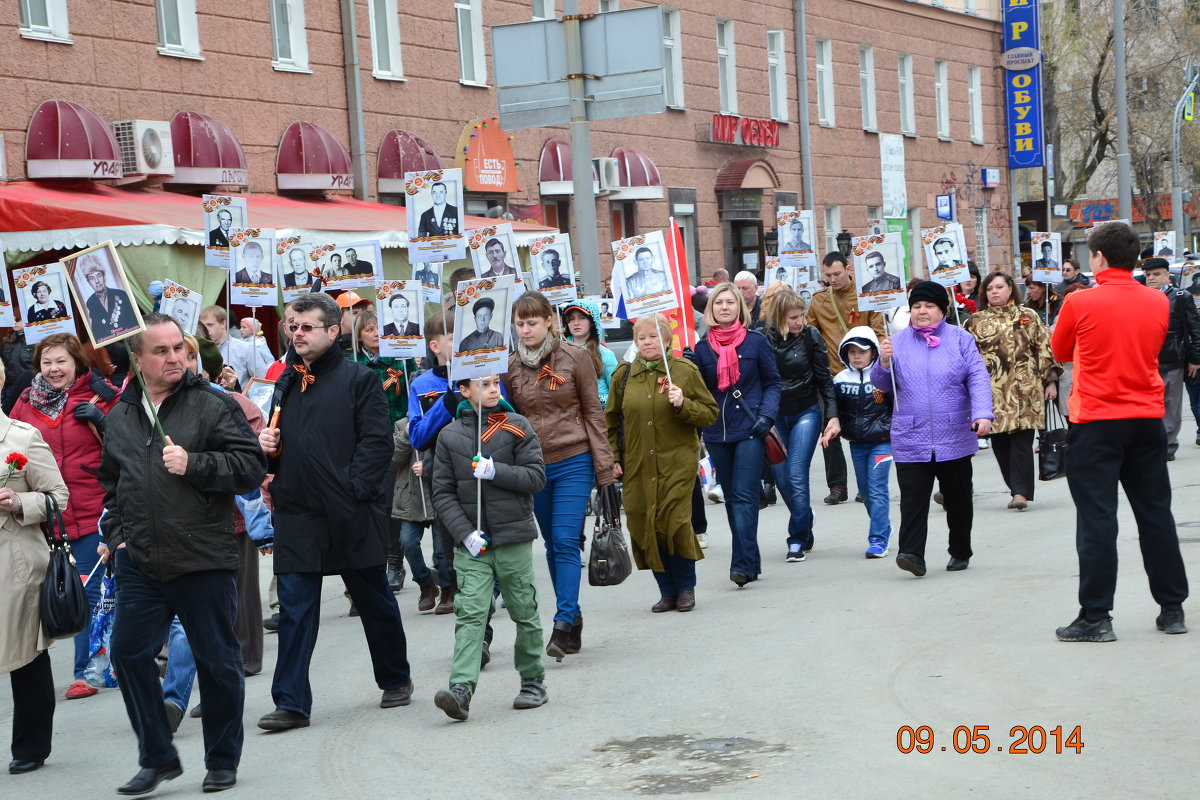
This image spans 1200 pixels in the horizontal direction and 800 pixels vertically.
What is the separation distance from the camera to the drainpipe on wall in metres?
23.4

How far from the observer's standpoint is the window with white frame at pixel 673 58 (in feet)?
101

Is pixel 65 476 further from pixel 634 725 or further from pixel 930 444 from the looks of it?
pixel 930 444

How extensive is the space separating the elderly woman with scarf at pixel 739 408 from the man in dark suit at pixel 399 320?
204 cm

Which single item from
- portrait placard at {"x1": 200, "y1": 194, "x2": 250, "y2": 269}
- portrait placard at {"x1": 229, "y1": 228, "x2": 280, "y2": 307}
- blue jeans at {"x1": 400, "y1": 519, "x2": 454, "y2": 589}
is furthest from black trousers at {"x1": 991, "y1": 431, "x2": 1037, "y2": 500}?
portrait placard at {"x1": 200, "y1": 194, "x2": 250, "y2": 269}

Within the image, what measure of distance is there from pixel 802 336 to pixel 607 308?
18.1 feet

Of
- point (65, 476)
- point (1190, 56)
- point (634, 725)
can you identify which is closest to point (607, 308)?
point (65, 476)

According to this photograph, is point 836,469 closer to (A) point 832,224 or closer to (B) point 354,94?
(B) point 354,94

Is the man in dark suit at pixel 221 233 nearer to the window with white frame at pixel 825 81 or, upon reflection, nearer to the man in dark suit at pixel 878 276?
the man in dark suit at pixel 878 276

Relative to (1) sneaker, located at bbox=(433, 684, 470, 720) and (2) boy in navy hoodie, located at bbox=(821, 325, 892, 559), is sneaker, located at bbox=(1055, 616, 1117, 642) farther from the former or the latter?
(2) boy in navy hoodie, located at bbox=(821, 325, 892, 559)

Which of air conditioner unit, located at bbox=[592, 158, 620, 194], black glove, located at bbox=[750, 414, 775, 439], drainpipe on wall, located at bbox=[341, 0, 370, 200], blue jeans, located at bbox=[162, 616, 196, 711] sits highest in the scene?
drainpipe on wall, located at bbox=[341, 0, 370, 200]

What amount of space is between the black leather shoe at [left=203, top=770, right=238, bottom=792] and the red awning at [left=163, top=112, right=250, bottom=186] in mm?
14565

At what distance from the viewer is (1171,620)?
7.78 metres

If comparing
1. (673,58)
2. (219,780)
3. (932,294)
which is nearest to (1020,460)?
(932,294)

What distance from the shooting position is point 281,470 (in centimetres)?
732
